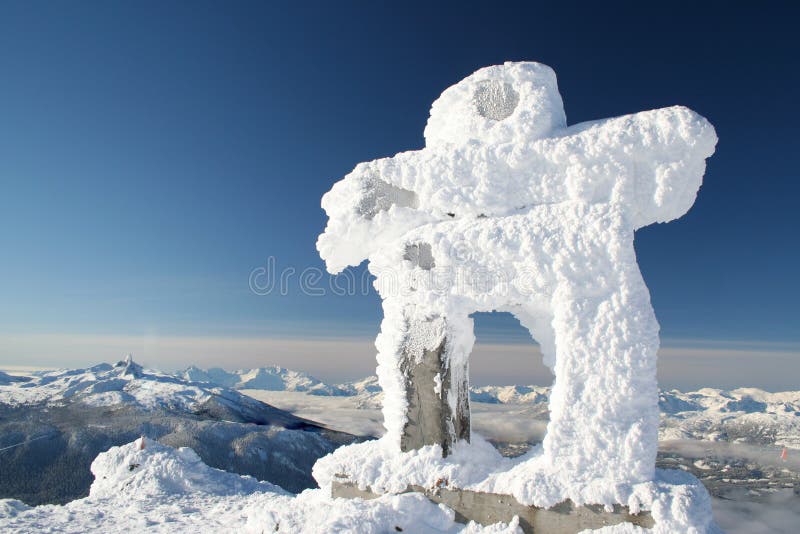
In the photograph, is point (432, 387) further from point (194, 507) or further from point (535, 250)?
point (194, 507)

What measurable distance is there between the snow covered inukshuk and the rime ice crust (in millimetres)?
17

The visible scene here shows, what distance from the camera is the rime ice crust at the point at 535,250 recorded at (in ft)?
17.9

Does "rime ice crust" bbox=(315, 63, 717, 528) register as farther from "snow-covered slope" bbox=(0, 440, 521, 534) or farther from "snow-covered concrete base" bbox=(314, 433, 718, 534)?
"snow-covered slope" bbox=(0, 440, 521, 534)

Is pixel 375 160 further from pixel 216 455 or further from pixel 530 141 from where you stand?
pixel 216 455

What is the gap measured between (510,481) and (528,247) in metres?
2.79

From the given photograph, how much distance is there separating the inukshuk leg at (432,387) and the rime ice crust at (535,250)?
53 millimetres

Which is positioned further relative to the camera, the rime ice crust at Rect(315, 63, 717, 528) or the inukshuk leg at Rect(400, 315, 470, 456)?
the inukshuk leg at Rect(400, 315, 470, 456)

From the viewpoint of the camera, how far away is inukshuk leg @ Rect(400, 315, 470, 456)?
620 cm

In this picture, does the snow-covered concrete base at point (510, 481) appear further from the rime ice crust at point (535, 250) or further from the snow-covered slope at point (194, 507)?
the snow-covered slope at point (194, 507)

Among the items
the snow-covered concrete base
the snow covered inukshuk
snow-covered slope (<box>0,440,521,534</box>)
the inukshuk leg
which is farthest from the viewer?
the inukshuk leg

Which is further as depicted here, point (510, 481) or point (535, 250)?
point (535, 250)

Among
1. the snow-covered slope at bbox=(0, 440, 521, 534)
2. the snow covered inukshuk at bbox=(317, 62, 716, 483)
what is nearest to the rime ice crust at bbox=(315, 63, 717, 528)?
the snow covered inukshuk at bbox=(317, 62, 716, 483)

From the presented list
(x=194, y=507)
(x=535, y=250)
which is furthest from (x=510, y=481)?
(x=194, y=507)

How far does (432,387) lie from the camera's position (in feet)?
20.6
